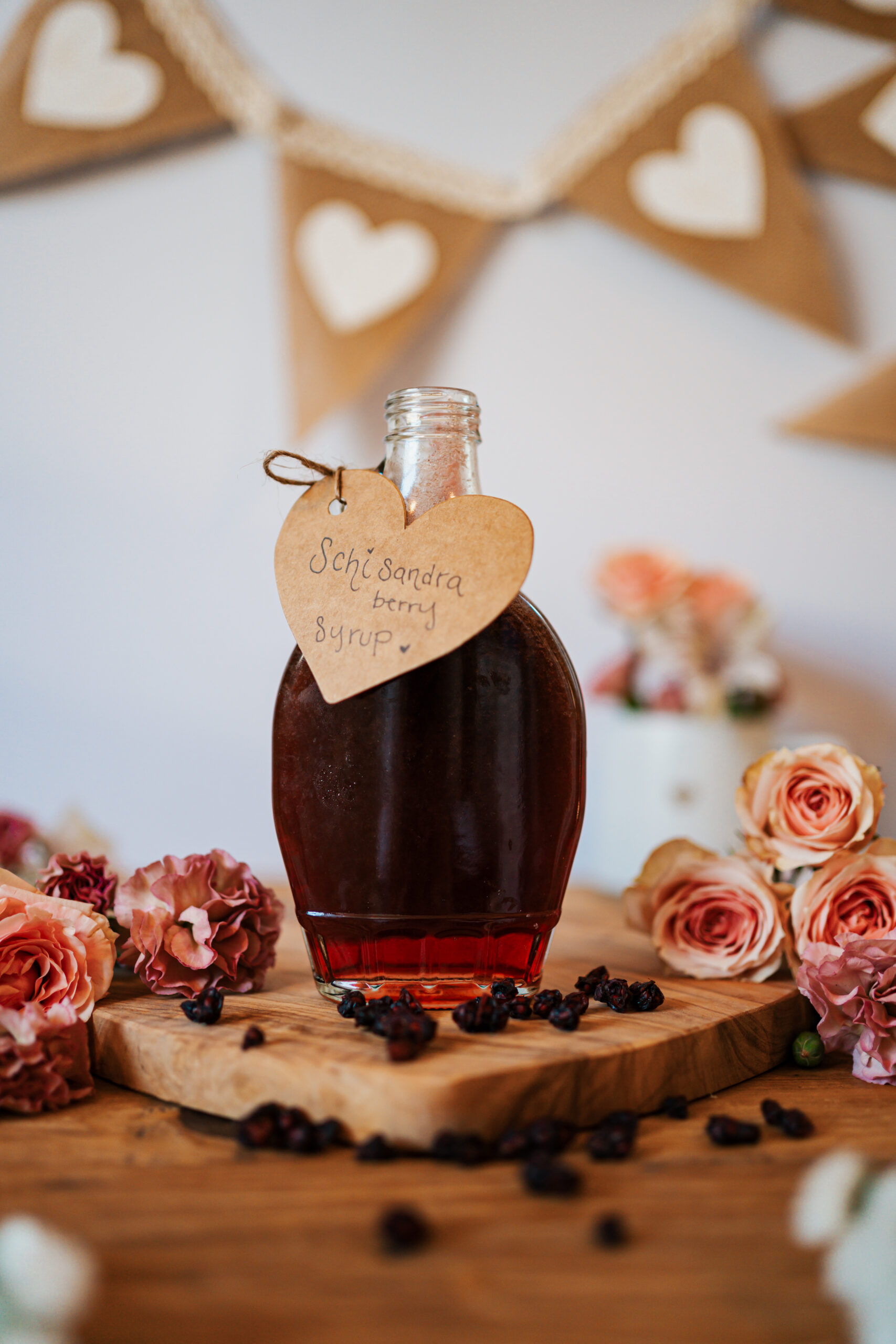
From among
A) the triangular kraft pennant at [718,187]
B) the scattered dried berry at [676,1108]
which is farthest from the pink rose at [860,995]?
the triangular kraft pennant at [718,187]

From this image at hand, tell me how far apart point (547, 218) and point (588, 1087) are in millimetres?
1560

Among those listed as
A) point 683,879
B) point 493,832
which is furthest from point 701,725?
point 493,832

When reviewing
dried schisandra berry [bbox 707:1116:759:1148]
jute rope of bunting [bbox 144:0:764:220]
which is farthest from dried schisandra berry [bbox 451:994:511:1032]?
jute rope of bunting [bbox 144:0:764:220]

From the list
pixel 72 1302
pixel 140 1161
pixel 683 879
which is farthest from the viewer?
pixel 683 879

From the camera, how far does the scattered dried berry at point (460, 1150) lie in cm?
48

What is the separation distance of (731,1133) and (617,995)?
0.42ft

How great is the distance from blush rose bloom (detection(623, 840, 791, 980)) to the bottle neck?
0.29 m

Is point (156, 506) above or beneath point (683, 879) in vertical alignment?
above

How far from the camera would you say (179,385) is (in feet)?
5.50

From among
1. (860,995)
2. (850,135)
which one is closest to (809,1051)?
(860,995)

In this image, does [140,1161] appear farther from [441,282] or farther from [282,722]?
[441,282]

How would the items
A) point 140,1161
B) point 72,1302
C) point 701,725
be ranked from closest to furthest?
point 72,1302 → point 140,1161 → point 701,725

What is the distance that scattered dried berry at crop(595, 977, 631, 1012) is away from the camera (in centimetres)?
62

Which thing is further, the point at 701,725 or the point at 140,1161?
the point at 701,725
